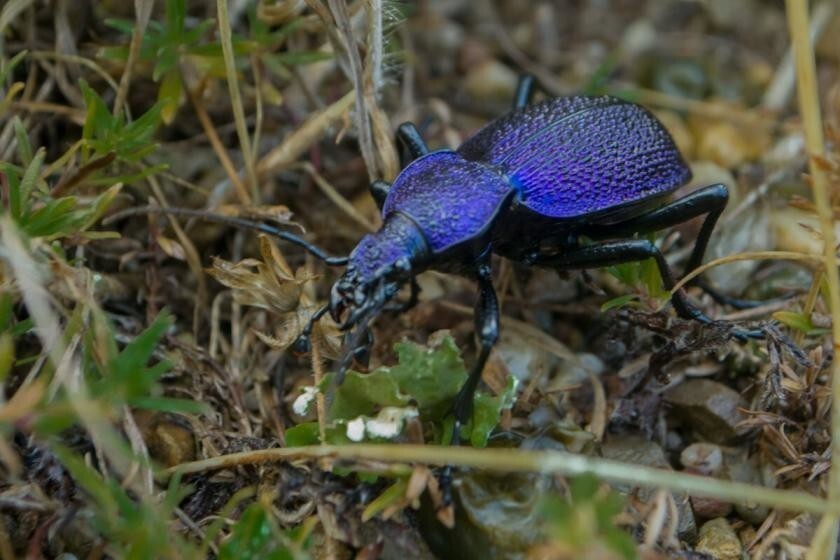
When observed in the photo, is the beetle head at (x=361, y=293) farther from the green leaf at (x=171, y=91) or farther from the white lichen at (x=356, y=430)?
the green leaf at (x=171, y=91)

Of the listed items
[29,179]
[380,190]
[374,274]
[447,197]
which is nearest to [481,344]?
[374,274]

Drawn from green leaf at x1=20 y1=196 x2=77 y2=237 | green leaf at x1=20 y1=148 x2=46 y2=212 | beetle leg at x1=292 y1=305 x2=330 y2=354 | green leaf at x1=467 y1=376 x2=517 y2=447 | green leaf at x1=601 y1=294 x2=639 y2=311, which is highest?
green leaf at x1=20 y1=148 x2=46 y2=212

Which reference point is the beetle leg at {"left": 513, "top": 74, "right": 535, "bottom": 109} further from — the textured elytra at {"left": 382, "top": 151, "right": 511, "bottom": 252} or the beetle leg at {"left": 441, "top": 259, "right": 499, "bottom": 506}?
the beetle leg at {"left": 441, "top": 259, "right": 499, "bottom": 506}

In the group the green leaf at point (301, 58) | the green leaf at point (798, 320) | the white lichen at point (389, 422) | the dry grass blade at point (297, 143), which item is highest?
the green leaf at point (301, 58)

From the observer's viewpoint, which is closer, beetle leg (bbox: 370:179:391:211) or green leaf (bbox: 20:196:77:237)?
green leaf (bbox: 20:196:77:237)

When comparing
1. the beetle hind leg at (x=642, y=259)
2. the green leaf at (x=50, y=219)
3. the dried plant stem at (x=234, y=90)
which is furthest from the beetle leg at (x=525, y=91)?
the green leaf at (x=50, y=219)

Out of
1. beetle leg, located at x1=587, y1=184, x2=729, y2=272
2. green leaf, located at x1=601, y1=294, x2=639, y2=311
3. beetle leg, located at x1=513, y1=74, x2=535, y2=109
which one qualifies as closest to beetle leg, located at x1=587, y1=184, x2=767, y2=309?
beetle leg, located at x1=587, y1=184, x2=729, y2=272

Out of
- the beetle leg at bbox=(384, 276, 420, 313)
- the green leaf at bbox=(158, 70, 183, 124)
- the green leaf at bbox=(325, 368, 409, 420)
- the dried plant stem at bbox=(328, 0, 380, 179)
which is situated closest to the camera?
the green leaf at bbox=(325, 368, 409, 420)

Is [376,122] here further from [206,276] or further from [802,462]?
[802,462]
